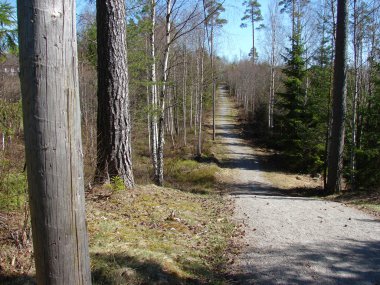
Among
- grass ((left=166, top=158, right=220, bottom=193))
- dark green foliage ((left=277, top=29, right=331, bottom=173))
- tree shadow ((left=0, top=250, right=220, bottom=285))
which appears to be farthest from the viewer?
dark green foliage ((left=277, top=29, right=331, bottom=173))

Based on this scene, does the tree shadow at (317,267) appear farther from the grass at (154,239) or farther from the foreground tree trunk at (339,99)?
the foreground tree trunk at (339,99)

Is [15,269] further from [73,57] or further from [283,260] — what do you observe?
[283,260]

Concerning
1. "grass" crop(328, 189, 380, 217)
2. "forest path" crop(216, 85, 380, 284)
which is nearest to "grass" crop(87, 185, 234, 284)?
"forest path" crop(216, 85, 380, 284)

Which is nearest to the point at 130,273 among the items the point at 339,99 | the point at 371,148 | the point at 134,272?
Result: the point at 134,272

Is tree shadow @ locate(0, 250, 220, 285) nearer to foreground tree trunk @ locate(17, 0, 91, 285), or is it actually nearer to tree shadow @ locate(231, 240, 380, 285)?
tree shadow @ locate(231, 240, 380, 285)

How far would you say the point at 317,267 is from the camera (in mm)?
4164

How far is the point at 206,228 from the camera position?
564 centimetres

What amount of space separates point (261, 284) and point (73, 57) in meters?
3.27

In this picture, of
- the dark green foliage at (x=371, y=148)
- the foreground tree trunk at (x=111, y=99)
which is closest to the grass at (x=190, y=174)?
the dark green foliage at (x=371, y=148)

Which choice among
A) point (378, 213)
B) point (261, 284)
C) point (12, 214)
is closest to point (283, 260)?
point (261, 284)

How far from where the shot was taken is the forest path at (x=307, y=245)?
13.1 ft

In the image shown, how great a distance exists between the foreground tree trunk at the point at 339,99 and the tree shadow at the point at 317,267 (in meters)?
7.46

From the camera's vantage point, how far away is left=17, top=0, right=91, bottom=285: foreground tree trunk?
5.29ft

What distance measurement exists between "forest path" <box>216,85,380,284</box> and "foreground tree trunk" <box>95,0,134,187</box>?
287 cm
